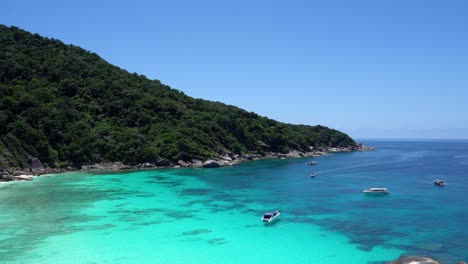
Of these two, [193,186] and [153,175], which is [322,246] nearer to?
[193,186]

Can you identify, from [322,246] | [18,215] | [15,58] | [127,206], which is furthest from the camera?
[15,58]

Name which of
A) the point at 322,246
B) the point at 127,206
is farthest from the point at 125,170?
the point at 322,246

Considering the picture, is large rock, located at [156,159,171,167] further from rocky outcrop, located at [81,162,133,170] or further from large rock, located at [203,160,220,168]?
large rock, located at [203,160,220,168]

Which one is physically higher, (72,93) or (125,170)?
(72,93)

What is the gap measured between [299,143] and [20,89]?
94.3m

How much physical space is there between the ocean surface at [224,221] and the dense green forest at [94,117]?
1577 cm

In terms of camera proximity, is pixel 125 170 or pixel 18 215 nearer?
pixel 18 215

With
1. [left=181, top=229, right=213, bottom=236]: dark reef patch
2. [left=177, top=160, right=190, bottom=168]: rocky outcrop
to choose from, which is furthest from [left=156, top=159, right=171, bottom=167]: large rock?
[left=181, top=229, right=213, bottom=236]: dark reef patch

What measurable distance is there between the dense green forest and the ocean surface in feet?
51.8

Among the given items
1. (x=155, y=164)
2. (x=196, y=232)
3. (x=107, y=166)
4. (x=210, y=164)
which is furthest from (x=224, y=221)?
(x=155, y=164)

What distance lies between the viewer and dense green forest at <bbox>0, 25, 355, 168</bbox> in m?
86.6

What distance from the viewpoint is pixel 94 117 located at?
104500 millimetres

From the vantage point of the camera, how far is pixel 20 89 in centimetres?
9494

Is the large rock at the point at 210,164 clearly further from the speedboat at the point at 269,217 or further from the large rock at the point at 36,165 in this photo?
the speedboat at the point at 269,217
